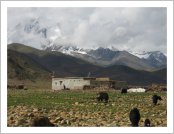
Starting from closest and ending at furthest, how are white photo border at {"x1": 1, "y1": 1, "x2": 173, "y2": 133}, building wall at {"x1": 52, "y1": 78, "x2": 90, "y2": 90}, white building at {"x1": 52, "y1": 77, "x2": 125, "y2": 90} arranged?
white photo border at {"x1": 1, "y1": 1, "x2": 173, "y2": 133} → white building at {"x1": 52, "y1": 77, "x2": 125, "y2": 90} → building wall at {"x1": 52, "y1": 78, "x2": 90, "y2": 90}

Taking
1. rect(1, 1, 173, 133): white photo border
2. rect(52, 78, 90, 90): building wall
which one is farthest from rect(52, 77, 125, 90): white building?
rect(1, 1, 173, 133): white photo border

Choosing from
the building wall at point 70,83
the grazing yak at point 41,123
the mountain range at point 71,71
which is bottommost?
the grazing yak at point 41,123

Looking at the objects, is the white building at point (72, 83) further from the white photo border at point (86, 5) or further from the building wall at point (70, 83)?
the white photo border at point (86, 5)

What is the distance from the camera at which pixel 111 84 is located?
215 ft

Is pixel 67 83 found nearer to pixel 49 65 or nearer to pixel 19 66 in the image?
pixel 19 66

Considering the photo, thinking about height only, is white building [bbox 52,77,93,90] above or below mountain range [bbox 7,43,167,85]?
below

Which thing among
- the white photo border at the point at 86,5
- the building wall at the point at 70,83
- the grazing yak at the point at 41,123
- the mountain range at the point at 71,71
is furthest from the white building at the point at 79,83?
the grazing yak at the point at 41,123

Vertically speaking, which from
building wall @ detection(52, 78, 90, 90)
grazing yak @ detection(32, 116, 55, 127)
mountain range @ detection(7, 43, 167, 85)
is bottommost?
grazing yak @ detection(32, 116, 55, 127)

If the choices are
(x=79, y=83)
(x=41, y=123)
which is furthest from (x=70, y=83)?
(x=41, y=123)

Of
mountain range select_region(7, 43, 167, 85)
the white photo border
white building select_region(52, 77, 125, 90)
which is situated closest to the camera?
the white photo border

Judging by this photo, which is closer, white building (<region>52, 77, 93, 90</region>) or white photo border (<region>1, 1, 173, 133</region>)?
white photo border (<region>1, 1, 173, 133</region>)

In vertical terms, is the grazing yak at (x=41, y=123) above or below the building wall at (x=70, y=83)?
below

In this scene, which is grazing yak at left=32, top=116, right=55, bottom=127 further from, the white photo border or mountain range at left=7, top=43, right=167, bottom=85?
mountain range at left=7, top=43, right=167, bottom=85

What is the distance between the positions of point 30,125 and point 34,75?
3854 inches
